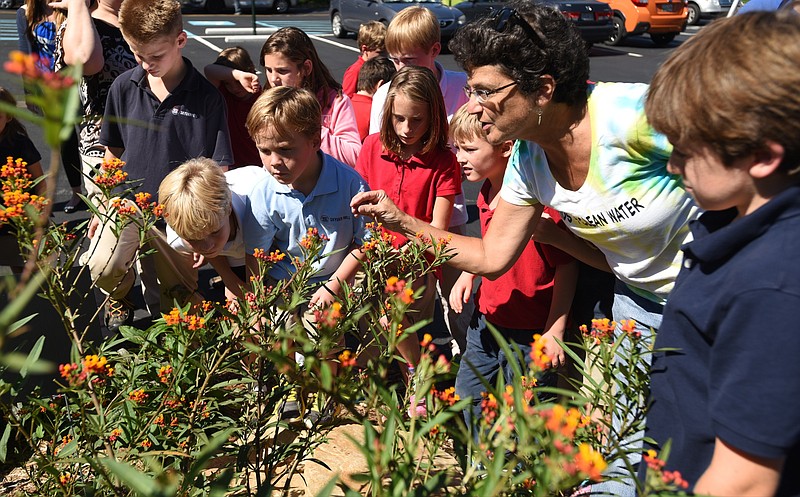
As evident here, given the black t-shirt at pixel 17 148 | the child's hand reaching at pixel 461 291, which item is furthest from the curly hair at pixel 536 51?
the black t-shirt at pixel 17 148

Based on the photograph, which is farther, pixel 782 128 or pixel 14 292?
pixel 782 128

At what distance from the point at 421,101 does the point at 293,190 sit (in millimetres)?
788

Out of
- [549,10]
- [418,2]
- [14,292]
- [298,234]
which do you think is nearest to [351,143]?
[298,234]

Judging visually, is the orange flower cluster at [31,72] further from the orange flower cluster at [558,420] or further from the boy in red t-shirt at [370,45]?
the boy in red t-shirt at [370,45]

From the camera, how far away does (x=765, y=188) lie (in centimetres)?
121

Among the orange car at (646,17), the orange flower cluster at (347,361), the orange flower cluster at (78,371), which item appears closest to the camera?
the orange flower cluster at (347,361)

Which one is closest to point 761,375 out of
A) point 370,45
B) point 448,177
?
point 448,177

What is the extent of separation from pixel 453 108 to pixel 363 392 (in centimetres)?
337

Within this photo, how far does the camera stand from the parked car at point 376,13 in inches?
593

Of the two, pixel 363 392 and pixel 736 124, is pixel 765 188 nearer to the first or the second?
pixel 736 124

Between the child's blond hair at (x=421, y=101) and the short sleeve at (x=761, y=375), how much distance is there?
245 cm

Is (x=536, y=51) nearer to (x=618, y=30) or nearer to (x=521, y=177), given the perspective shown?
(x=521, y=177)

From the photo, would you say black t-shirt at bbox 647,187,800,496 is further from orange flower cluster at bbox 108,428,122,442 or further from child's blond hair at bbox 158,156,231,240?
child's blond hair at bbox 158,156,231,240

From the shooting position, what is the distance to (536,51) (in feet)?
6.60
